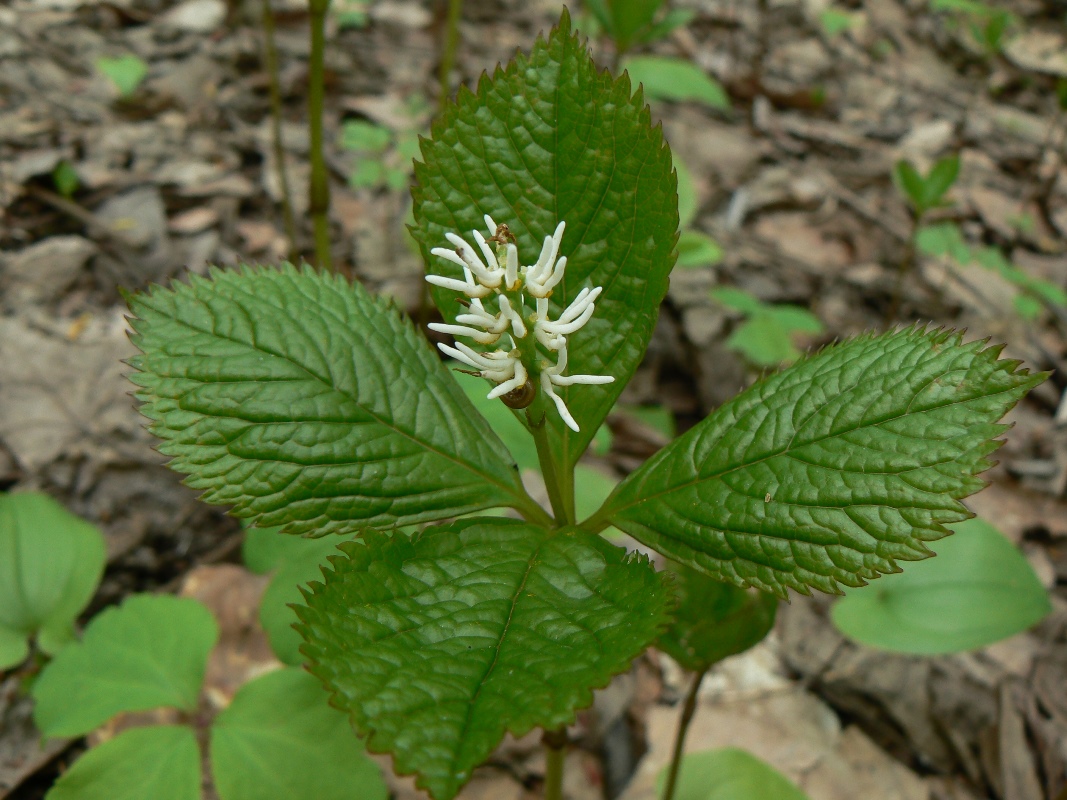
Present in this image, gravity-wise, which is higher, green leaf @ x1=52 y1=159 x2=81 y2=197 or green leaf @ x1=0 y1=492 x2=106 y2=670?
green leaf @ x1=52 y1=159 x2=81 y2=197

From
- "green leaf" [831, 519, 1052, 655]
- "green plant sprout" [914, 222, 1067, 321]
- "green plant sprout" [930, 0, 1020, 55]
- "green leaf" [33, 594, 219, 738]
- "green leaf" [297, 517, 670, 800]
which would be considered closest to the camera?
"green leaf" [297, 517, 670, 800]

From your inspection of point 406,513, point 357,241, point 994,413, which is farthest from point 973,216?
point 406,513

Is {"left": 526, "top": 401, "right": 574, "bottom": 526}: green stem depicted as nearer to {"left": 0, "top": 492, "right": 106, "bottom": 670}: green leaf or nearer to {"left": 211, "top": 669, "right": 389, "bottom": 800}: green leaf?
{"left": 211, "top": 669, "right": 389, "bottom": 800}: green leaf

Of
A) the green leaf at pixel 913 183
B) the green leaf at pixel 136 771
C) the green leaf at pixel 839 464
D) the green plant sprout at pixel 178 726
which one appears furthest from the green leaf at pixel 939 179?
the green leaf at pixel 136 771

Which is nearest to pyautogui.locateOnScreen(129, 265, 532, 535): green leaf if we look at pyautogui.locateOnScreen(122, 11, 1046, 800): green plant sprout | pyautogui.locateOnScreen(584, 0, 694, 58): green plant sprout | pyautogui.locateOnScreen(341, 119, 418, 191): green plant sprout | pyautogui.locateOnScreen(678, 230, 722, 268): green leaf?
pyautogui.locateOnScreen(122, 11, 1046, 800): green plant sprout

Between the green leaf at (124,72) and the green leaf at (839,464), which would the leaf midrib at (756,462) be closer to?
the green leaf at (839,464)

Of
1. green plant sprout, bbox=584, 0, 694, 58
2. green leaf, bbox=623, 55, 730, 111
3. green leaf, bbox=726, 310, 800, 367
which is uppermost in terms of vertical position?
green plant sprout, bbox=584, 0, 694, 58

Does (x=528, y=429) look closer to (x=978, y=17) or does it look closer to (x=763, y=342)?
(x=763, y=342)
